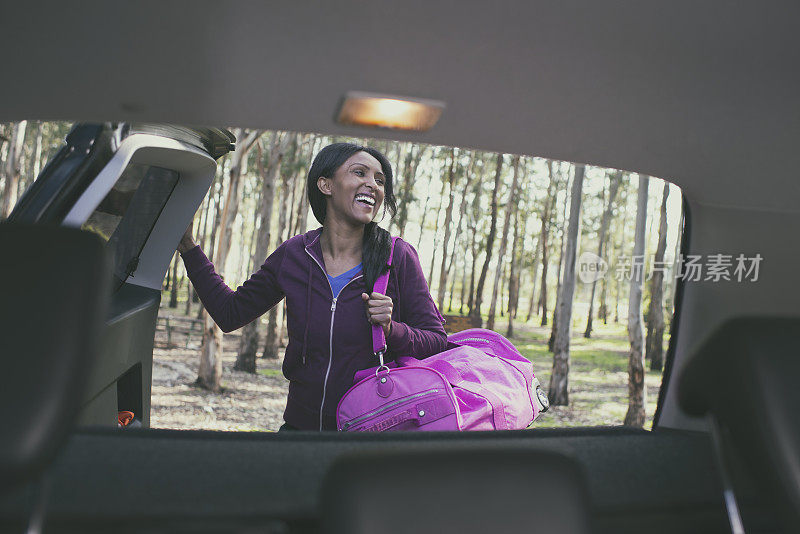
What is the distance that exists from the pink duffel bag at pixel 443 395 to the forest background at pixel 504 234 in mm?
592

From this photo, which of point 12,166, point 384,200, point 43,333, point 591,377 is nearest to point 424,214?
point 591,377

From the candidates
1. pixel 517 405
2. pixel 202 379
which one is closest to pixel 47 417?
Result: pixel 517 405

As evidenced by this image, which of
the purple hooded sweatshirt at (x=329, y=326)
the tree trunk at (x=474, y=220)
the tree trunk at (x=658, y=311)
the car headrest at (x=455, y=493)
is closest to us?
the car headrest at (x=455, y=493)

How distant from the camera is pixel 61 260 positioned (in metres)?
1.09

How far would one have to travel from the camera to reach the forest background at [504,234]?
11.7m

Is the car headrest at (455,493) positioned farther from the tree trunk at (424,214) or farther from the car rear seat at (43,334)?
the tree trunk at (424,214)

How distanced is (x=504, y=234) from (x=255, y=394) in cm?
1185

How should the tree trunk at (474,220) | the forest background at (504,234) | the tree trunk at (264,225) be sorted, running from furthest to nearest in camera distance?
the tree trunk at (474,220) → the tree trunk at (264,225) → the forest background at (504,234)

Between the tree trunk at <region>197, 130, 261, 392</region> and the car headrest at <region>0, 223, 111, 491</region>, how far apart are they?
374 inches

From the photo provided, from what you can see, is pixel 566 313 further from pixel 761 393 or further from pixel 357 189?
pixel 761 393

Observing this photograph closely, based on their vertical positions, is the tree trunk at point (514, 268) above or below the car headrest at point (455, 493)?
below
